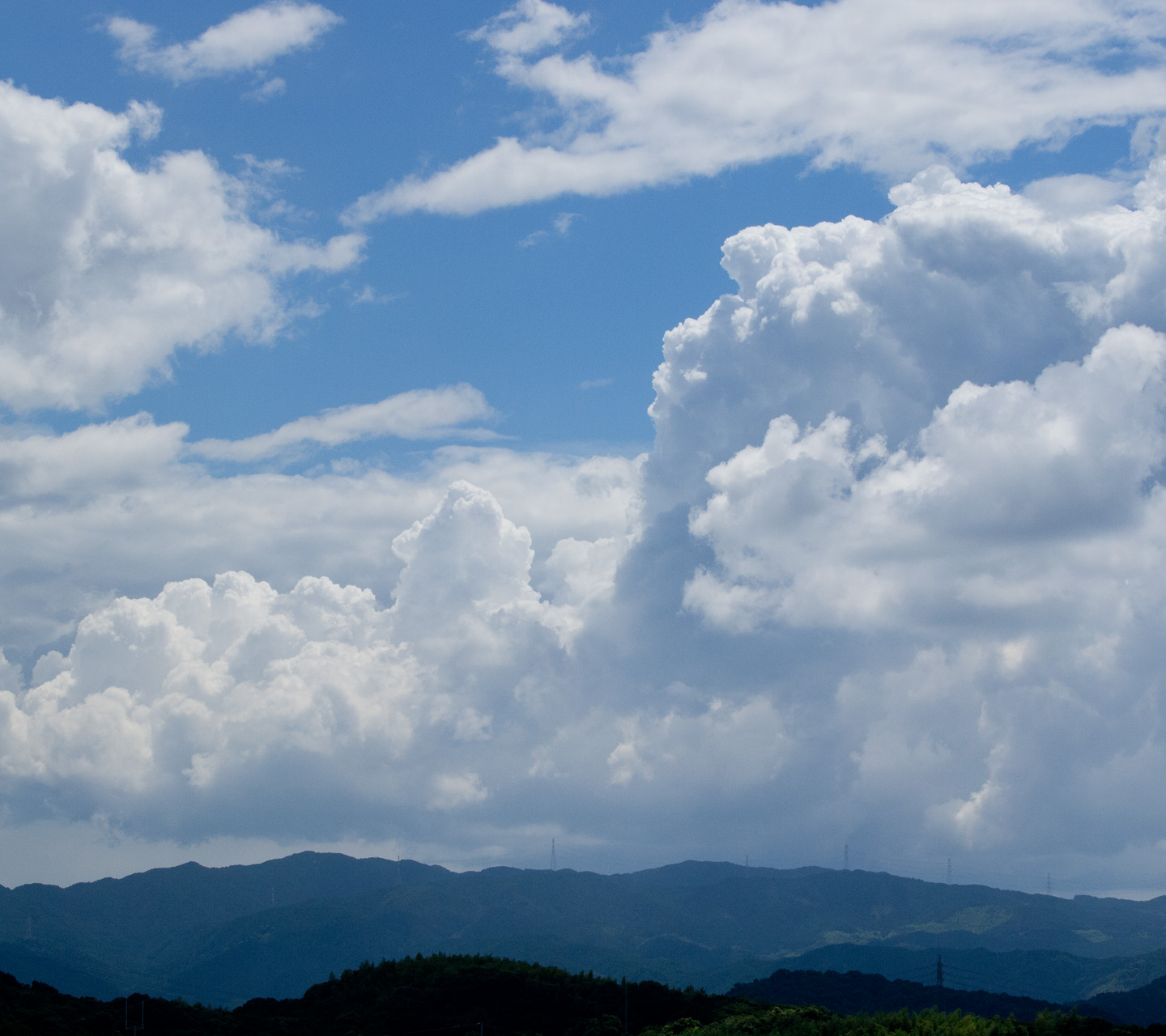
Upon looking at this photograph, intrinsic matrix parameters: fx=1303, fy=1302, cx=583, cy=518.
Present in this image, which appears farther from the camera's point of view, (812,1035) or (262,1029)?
(262,1029)

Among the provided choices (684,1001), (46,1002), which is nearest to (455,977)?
(684,1001)

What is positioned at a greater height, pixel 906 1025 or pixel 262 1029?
pixel 906 1025

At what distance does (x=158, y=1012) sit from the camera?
143 metres

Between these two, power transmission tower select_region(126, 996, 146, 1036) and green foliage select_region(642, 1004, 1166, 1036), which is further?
power transmission tower select_region(126, 996, 146, 1036)

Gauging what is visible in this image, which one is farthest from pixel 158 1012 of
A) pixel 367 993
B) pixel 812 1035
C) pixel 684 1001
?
pixel 812 1035

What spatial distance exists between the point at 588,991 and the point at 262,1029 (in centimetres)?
4134

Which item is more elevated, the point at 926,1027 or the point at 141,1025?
the point at 926,1027

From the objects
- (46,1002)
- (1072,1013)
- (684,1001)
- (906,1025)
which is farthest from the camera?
(684,1001)

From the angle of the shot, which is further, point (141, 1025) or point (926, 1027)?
point (141, 1025)

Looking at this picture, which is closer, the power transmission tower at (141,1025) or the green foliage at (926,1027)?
the green foliage at (926,1027)

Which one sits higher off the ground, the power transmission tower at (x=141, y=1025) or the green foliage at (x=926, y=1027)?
the green foliage at (x=926, y=1027)

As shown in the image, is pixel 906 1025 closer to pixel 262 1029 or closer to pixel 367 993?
pixel 262 1029

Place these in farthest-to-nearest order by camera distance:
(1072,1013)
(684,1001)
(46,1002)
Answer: (684,1001)
(46,1002)
(1072,1013)

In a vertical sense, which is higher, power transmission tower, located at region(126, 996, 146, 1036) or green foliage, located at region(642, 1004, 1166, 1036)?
green foliage, located at region(642, 1004, 1166, 1036)
